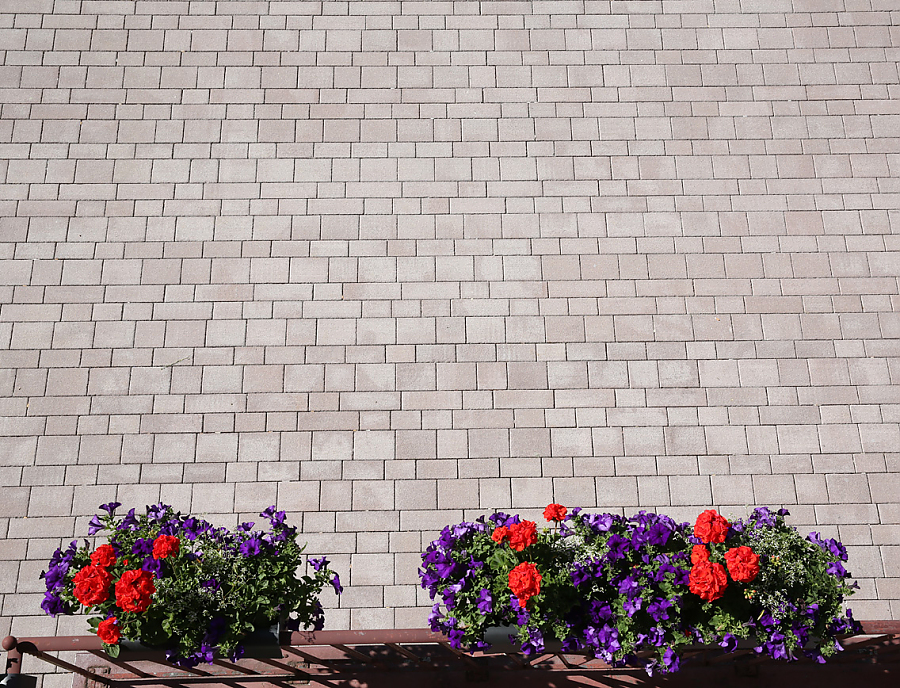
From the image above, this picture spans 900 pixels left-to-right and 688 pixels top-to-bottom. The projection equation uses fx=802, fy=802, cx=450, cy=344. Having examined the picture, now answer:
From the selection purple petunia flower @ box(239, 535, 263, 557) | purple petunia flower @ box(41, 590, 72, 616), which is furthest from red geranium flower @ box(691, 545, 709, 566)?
purple petunia flower @ box(41, 590, 72, 616)

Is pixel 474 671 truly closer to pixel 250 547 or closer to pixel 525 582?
pixel 525 582

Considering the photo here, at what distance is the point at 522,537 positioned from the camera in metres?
3.96

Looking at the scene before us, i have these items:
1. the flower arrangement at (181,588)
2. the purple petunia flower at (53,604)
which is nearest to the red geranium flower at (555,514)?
the flower arrangement at (181,588)

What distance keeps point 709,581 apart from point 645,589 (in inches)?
12.4

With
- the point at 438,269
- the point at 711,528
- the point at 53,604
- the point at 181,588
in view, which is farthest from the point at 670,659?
the point at 438,269

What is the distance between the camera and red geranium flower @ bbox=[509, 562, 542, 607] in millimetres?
3855

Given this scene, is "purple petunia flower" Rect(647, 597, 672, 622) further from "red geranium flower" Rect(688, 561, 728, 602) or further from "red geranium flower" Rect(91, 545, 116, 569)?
"red geranium flower" Rect(91, 545, 116, 569)

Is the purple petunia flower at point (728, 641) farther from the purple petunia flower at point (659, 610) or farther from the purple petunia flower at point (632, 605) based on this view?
the purple petunia flower at point (632, 605)

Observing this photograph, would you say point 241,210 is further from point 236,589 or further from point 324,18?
point 236,589

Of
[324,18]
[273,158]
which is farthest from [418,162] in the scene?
[324,18]

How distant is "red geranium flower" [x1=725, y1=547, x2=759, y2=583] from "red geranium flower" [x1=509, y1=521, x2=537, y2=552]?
95 centimetres

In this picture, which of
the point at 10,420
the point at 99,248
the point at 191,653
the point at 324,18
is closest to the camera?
the point at 191,653

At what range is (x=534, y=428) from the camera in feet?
19.9

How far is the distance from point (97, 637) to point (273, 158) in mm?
4137
